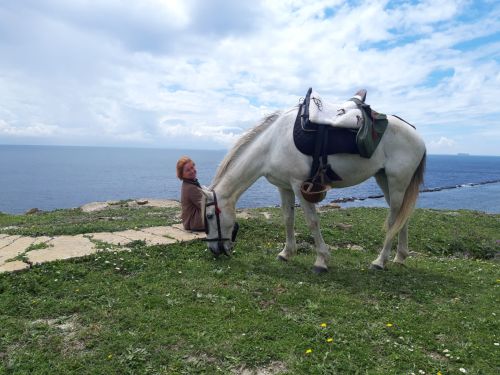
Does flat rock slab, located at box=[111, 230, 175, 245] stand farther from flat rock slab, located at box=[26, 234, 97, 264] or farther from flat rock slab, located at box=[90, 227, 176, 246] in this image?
flat rock slab, located at box=[26, 234, 97, 264]

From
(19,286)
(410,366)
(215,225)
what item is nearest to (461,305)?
(410,366)

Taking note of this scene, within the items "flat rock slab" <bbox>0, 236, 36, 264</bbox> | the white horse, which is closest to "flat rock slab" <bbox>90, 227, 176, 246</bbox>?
"flat rock slab" <bbox>0, 236, 36, 264</bbox>

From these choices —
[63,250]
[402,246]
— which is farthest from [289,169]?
[63,250]

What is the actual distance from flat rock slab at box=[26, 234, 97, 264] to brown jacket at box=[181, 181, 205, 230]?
2.28 meters

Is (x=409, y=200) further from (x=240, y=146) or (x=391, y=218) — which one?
(x=240, y=146)

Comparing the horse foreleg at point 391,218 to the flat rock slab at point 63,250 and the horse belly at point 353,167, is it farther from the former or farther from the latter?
the flat rock slab at point 63,250

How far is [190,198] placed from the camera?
29.0ft

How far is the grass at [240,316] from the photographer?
12.7 ft

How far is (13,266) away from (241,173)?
401 centimetres

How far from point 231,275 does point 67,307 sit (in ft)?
8.23

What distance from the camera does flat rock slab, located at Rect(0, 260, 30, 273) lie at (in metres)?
5.73

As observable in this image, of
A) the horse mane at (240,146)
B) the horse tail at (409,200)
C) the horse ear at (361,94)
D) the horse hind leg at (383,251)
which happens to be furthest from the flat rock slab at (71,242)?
the horse ear at (361,94)

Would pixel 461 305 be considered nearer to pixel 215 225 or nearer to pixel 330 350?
pixel 330 350

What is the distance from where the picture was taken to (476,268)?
775 centimetres
